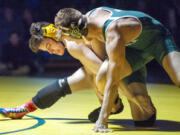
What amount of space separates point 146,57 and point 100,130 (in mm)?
759

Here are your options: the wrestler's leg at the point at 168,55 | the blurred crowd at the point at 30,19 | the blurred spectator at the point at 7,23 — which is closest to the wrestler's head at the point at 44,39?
the wrestler's leg at the point at 168,55

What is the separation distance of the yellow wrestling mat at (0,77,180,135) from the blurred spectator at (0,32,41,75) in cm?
226

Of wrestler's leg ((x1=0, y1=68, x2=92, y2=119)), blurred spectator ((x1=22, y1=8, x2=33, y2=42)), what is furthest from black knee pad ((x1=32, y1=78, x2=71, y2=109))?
blurred spectator ((x1=22, y1=8, x2=33, y2=42))

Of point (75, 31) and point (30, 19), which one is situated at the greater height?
point (30, 19)

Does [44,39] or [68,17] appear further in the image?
[44,39]

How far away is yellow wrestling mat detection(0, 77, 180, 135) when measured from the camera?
3229mm

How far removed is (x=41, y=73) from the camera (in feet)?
26.2

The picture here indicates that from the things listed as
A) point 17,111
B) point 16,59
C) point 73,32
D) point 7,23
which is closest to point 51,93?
point 17,111

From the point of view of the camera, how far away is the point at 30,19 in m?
8.52

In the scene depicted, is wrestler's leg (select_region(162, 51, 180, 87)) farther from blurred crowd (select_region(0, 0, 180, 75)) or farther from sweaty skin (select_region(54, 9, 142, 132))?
blurred crowd (select_region(0, 0, 180, 75))

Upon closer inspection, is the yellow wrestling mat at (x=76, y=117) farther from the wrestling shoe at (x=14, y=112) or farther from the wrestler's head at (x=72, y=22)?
the wrestler's head at (x=72, y=22)

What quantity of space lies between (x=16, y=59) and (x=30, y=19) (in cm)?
92

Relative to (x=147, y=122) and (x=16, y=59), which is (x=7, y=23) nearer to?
(x=16, y=59)

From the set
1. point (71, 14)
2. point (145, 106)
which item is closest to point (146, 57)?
point (145, 106)
